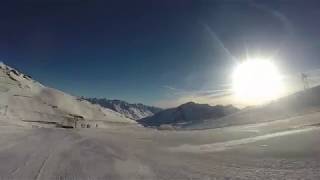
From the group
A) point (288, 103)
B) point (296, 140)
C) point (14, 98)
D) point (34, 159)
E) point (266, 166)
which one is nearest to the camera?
point (266, 166)

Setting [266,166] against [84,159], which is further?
[84,159]

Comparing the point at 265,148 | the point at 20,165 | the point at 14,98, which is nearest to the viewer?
the point at 20,165

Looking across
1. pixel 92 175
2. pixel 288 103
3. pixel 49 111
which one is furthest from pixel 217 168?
pixel 49 111

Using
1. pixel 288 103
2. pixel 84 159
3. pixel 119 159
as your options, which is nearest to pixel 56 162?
pixel 84 159

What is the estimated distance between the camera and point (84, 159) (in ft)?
70.5

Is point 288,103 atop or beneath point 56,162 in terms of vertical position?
atop

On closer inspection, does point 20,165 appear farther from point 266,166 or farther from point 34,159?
point 266,166

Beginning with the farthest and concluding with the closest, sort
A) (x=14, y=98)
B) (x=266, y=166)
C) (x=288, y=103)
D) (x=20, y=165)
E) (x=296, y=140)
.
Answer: (x=14, y=98) → (x=288, y=103) → (x=296, y=140) → (x=20, y=165) → (x=266, y=166)

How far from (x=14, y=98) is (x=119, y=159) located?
6610 inches

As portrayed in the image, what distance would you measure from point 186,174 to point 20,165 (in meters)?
9.12

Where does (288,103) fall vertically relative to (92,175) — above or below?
above

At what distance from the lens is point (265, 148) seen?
23.5 metres

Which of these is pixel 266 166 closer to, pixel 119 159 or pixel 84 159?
pixel 119 159

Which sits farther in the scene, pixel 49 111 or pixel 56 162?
pixel 49 111
